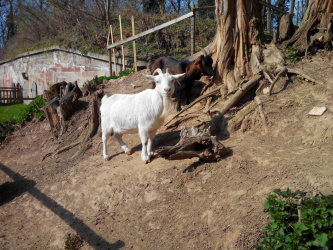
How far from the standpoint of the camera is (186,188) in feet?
14.7

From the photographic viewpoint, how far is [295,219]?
3.10 meters

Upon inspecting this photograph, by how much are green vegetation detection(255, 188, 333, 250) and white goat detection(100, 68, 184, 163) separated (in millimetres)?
2771

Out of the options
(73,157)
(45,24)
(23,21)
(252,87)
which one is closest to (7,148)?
(73,157)

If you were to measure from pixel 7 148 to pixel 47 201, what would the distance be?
4.15 metres

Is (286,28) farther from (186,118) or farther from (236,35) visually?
(186,118)

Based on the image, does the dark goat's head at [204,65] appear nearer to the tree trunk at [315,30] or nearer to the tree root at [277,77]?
the tree root at [277,77]

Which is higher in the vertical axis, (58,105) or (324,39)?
(324,39)

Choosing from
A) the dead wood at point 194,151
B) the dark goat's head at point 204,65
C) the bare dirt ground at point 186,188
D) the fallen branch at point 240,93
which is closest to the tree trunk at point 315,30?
the bare dirt ground at point 186,188

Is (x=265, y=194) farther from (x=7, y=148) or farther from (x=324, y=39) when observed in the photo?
(x=7, y=148)

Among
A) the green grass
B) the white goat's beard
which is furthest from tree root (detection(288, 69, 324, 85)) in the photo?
the green grass

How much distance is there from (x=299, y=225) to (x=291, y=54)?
494 centimetres

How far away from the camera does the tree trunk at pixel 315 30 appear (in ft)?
21.9

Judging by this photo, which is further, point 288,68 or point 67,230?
point 288,68

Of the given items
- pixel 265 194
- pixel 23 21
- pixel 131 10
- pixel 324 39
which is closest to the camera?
pixel 265 194
